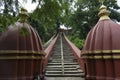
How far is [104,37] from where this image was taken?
813 centimetres

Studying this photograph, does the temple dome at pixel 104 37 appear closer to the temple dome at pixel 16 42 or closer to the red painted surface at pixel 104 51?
the red painted surface at pixel 104 51

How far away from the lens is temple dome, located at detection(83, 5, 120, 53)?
25.9ft

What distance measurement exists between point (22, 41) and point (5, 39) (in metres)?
0.53

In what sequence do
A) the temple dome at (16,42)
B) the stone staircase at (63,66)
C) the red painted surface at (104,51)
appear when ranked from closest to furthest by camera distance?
the red painted surface at (104,51), the temple dome at (16,42), the stone staircase at (63,66)

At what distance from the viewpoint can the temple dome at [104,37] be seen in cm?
790

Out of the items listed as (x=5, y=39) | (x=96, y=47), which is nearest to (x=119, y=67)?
(x=96, y=47)

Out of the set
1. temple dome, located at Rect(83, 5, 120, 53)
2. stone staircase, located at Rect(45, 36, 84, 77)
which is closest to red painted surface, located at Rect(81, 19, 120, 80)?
temple dome, located at Rect(83, 5, 120, 53)

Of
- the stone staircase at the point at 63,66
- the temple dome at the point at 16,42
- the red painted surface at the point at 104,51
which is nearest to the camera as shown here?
the red painted surface at the point at 104,51

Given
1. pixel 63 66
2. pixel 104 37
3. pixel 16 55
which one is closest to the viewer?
pixel 16 55

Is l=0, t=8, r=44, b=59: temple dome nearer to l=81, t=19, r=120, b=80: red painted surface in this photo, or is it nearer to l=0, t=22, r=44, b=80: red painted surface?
l=0, t=22, r=44, b=80: red painted surface

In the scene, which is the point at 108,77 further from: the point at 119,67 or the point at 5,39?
the point at 5,39

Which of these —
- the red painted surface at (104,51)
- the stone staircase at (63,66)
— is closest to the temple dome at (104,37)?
the red painted surface at (104,51)

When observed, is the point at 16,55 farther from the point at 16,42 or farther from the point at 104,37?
the point at 104,37

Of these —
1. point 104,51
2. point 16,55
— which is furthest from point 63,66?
point 16,55
